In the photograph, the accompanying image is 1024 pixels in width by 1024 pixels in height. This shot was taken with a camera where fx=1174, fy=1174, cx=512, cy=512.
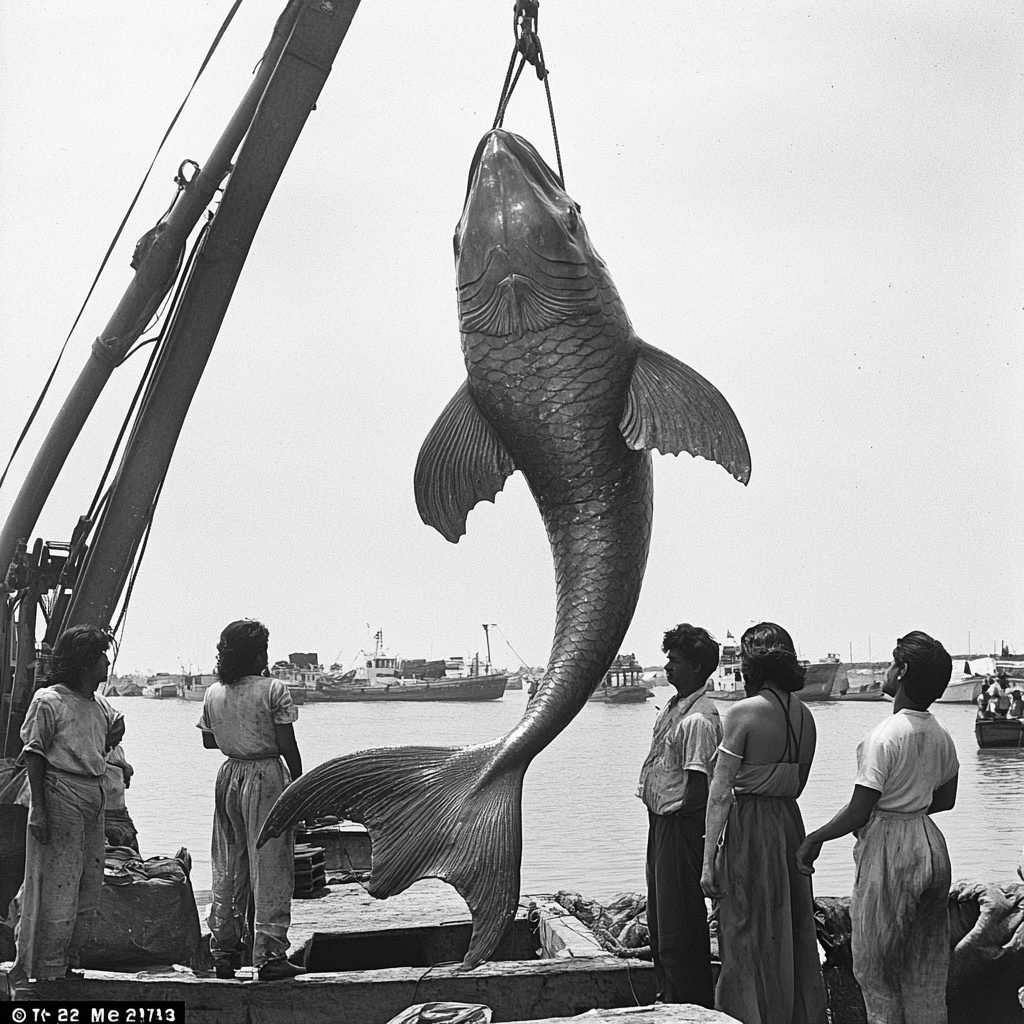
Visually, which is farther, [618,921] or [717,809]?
[618,921]

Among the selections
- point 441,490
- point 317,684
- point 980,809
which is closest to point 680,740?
point 441,490

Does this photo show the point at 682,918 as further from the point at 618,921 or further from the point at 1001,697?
the point at 1001,697

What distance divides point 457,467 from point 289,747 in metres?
1.77

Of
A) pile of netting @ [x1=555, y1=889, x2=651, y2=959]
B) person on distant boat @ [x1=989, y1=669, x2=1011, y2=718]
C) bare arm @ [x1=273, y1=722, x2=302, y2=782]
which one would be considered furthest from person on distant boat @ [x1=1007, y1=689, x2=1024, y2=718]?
bare arm @ [x1=273, y1=722, x2=302, y2=782]

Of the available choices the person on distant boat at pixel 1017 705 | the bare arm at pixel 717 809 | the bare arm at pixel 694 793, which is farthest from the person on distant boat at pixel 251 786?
the person on distant boat at pixel 1017 705

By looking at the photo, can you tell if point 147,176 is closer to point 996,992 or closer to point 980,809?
point 996,992

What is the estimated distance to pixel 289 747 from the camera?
519 cm

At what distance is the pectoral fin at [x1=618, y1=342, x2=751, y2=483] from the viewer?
378 centimetres

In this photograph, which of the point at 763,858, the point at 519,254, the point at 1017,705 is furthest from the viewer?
the point at 1017,705

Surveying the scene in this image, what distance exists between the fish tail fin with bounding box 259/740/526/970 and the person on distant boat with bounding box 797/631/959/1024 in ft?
4.05

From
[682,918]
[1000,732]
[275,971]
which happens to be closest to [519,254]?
[682,918]

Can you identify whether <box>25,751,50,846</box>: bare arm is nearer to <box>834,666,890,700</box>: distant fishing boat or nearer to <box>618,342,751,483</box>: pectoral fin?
<box>618,342,751,483</box>: pectoral fin

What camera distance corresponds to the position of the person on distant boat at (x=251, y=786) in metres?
5.10

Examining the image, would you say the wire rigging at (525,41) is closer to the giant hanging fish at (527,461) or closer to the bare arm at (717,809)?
the giant hanging fish at (527,461)
